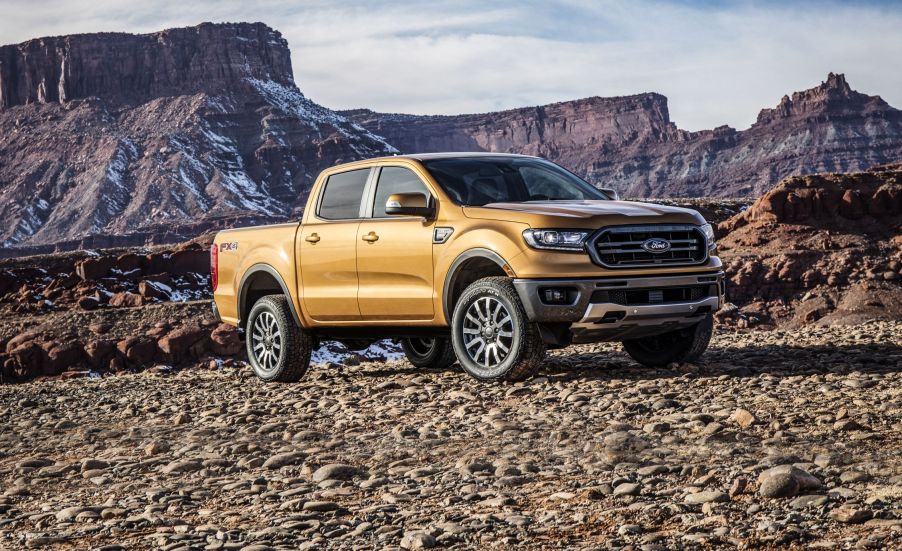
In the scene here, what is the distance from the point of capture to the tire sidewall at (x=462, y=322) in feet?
26.5

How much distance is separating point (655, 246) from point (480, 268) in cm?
150

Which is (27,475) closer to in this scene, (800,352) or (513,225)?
(513,225)

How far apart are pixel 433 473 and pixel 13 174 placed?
185m

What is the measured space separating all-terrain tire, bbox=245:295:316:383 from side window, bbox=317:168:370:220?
106 centimetres

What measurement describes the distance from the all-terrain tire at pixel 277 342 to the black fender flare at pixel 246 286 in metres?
0.12

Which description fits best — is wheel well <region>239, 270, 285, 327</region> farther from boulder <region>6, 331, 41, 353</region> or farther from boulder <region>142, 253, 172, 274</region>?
boulder <region>142, 253, 172, 274</region>

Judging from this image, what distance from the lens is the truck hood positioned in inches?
313

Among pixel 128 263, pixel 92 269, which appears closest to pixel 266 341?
pixel 92 269

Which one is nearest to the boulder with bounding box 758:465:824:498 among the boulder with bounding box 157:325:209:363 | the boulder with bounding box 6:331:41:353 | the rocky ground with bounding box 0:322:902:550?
the rocky ground with bounding box 0:322:902:550

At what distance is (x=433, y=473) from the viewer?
5570mm

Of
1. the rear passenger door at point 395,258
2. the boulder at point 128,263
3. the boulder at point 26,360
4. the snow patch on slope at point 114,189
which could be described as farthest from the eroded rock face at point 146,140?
the rear passenger door at point 395,258

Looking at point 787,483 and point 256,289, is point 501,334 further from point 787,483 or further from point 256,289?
point 787,483

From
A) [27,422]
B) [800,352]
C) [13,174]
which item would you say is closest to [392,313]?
[27,422]

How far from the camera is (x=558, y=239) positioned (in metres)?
7.93
